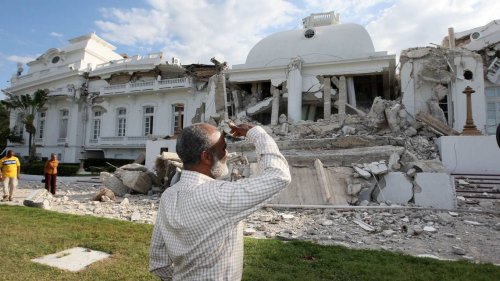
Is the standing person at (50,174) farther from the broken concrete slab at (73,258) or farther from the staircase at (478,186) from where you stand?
the staircase at (478,186)

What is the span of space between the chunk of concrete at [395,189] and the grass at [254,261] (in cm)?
427

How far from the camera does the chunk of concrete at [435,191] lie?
755 cm

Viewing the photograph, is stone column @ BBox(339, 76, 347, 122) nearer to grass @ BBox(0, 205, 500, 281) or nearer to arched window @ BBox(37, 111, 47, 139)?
grass @ BBox(0, 205, 500, 281)

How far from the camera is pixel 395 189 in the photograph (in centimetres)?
819

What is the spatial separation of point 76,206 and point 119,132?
21088 millimetres

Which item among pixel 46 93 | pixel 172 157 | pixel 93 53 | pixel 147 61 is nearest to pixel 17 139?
pixel 46 93

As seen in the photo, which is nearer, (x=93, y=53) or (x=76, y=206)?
(x=76, y=206)

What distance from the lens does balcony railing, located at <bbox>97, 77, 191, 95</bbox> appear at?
1003 inches

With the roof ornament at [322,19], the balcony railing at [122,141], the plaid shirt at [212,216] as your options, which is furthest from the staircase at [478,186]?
the balcony railing at [122,141]

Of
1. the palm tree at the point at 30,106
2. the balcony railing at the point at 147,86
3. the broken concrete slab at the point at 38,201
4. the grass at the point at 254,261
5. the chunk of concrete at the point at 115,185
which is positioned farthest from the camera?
the palm tree at the point at 30,106

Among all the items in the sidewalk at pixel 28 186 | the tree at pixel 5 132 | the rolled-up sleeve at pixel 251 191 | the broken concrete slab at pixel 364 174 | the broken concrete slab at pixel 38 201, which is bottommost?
the sidewalk at pixel 28 186

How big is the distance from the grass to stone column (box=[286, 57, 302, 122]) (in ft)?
47.5

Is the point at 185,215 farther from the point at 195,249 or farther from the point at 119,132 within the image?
the point at 119,132

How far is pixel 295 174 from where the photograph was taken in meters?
8.96
